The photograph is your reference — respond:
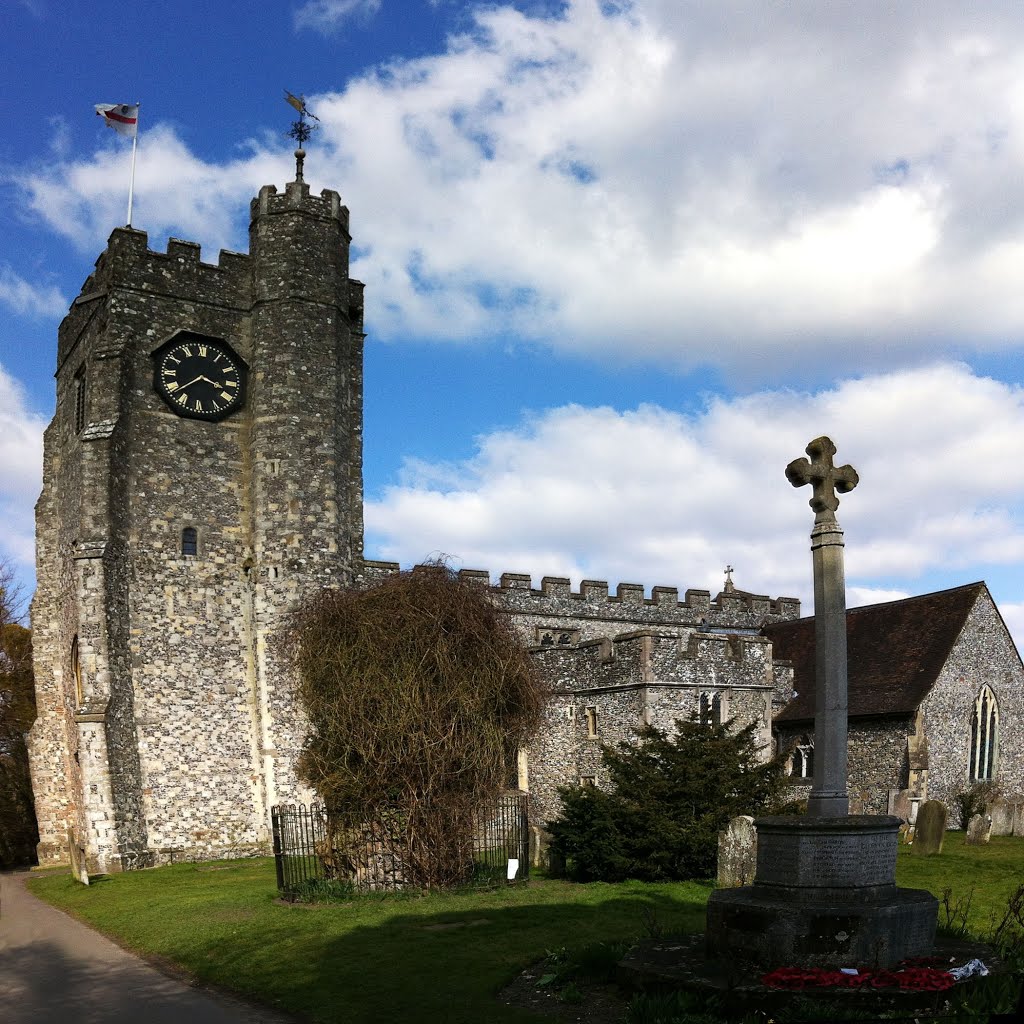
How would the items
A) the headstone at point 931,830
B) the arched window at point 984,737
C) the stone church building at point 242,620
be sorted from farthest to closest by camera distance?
the arched window at point 984,737, the stone church building at point 242,620, the headstone at point 931,830

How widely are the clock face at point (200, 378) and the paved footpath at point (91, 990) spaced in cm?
1525

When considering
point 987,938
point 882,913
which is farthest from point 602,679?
point 882,913

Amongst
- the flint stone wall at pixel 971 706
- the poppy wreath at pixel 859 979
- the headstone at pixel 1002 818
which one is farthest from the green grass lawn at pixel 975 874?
the flint stone wall at pixel 971 706

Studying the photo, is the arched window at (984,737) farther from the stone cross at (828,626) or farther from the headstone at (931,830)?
the stone cross at (828,626)

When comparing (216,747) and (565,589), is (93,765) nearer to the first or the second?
(216,747)

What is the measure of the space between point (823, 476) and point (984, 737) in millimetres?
21795

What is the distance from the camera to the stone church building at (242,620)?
25203 millimetres

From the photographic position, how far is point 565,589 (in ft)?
122

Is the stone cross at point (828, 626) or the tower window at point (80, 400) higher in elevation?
the tower window at point (80, 400)

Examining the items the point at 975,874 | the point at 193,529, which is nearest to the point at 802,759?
the point at 975,874

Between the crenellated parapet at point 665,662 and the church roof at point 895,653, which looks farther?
the church roof at point 895,653

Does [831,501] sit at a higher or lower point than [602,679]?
higher

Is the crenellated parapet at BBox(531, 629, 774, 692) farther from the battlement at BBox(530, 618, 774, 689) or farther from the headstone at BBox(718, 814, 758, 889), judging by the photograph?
the headstone at BBox(718, 814, 758, 889)

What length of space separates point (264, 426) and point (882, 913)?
22.0 m
